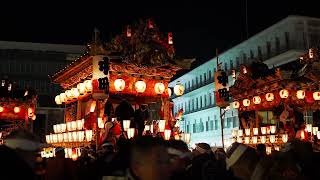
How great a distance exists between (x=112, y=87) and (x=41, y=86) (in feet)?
87.6

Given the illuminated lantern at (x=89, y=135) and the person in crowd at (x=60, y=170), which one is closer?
the person in crowd at (x=60, y=170)

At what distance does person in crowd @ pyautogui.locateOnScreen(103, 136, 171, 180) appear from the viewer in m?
3.41

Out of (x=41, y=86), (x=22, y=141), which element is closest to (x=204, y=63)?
(x=41, y=86)

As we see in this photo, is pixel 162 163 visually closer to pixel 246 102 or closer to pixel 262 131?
pixel 262 131

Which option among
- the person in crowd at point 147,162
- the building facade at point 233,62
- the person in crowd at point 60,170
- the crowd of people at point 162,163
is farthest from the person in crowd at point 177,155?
the building facade at point 233,62

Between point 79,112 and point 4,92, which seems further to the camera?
point 4,92

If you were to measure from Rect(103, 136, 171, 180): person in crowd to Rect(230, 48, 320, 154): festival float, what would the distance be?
57.4ft

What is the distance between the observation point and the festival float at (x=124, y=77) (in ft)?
51.9

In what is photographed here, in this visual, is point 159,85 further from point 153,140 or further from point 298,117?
point 153,140

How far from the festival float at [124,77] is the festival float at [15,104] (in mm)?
8618

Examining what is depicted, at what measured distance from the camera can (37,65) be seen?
138 feet

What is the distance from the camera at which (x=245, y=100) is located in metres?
24.6

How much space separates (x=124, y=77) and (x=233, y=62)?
32762 mm

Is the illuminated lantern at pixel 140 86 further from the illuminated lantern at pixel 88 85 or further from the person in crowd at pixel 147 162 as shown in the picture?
the person in crowd at pixel 147 162
